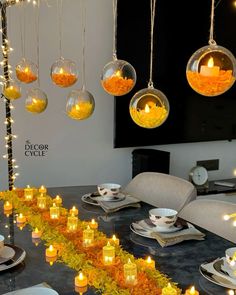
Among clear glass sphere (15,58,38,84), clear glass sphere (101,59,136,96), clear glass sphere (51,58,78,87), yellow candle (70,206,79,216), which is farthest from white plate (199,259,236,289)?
clear glass sphere (15,58,38,84)

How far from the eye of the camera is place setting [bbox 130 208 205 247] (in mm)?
1619

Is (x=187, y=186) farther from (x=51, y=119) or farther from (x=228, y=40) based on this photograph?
(x=228, y=40)

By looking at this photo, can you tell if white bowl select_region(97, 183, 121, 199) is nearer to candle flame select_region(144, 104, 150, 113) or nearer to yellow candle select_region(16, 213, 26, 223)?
yellow candle select_region(16, 213, 26, 223)

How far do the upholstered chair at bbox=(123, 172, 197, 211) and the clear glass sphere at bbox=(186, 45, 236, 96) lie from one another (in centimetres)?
90

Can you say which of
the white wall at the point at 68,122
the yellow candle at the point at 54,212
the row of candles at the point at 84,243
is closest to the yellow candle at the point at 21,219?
the row of candles at the point at 84,243

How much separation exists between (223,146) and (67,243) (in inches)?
128

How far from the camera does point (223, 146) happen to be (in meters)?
4.54

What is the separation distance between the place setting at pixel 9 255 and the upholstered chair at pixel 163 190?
3.22 feet

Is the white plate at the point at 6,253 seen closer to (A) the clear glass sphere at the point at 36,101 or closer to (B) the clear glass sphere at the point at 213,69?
(B) the clear glass sphere at the point at 213,69

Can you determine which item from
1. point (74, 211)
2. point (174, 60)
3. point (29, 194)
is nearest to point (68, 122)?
point (174, 60)

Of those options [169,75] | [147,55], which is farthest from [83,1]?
[169,75]

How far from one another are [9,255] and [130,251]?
1.34ft

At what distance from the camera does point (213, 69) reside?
1.44 meters

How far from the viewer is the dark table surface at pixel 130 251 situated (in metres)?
1.30
